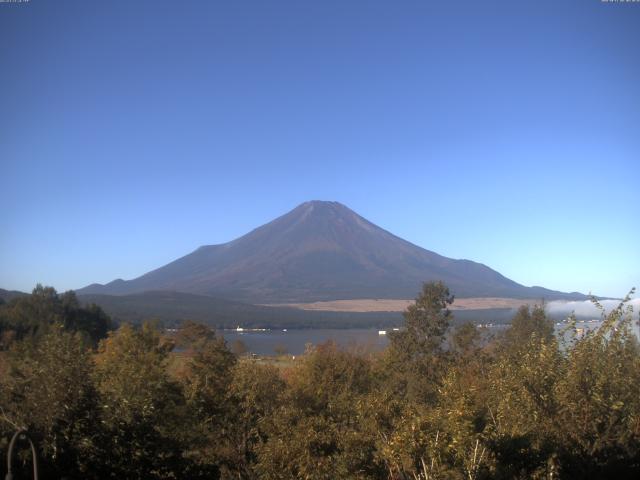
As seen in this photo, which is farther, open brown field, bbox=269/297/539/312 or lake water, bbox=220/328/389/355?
open brown field, bbox=269/297/539/312

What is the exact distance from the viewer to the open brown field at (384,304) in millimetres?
127700

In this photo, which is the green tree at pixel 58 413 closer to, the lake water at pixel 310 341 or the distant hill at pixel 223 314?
the lake water at pixel 310 341

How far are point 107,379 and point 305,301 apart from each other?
151 meters

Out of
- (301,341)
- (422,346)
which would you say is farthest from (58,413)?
(301,341)

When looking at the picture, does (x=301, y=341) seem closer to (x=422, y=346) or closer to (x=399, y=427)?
(x=422, y=346)

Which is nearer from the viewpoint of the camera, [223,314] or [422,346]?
[422,346]

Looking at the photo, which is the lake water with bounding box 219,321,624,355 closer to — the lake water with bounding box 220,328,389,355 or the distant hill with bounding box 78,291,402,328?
the lake water with bounding box 220,328,389,355

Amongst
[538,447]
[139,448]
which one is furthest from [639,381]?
[139,448]

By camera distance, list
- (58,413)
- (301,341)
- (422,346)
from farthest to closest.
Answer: (301,341) → (422,346) → (58,413)

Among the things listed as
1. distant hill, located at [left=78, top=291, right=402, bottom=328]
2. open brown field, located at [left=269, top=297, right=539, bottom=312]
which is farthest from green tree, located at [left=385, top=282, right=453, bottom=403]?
open brown field, located at [left=269, top=297, right=539, bottom=312]

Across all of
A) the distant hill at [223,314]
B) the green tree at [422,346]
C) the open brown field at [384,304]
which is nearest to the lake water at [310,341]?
the green tree at [422,346]

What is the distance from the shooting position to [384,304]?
144125mm

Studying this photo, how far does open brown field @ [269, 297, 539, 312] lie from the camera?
5028 inches

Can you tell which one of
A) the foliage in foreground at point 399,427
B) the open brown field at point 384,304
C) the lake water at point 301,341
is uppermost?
the foliage in foreground at point 399,427
